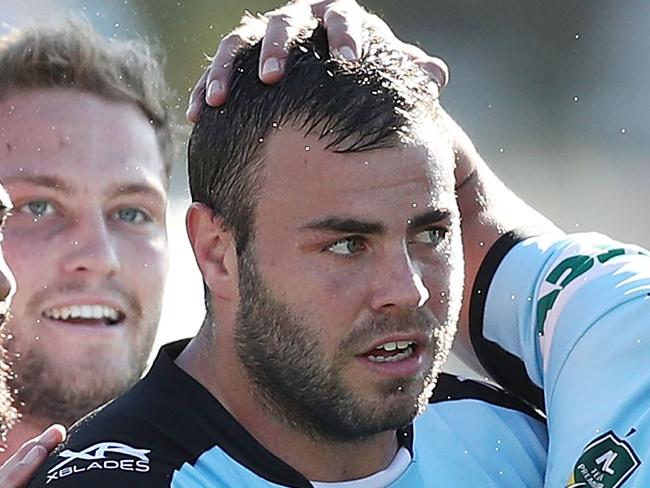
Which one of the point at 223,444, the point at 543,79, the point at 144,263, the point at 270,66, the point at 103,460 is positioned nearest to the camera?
the point at 103,460

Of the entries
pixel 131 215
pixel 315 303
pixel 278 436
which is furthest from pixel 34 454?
pixel 131 215

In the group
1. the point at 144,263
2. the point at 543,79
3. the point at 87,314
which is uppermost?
the point at 144,263

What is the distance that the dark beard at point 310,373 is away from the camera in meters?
2.36

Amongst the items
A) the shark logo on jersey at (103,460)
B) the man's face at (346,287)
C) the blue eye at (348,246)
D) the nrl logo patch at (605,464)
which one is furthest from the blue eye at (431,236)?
the shark logo on jersey at (103,460)

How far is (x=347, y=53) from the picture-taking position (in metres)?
2.47

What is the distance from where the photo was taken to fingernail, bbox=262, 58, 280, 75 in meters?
2.44

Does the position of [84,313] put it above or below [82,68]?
below

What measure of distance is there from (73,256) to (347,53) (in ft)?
3.62

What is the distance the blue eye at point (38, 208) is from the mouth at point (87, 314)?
22 centimetres

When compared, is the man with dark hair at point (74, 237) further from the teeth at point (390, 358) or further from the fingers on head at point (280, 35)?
the teeth at point (390, 358)

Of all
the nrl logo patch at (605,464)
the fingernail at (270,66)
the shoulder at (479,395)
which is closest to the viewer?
the nrl logo patch at (605,464)

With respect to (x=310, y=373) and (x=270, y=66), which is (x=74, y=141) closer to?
(x=270, y=66)

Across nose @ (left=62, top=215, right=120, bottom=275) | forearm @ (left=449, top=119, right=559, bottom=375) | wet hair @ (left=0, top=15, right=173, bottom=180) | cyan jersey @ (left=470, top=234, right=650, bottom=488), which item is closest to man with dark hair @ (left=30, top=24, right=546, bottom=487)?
cyan jersey @ (left=470, top=234, right=650, bottom=488)

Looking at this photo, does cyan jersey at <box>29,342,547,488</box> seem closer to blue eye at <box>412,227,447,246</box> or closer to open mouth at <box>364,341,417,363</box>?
open mouth at <box>364,341,417,363</box>
